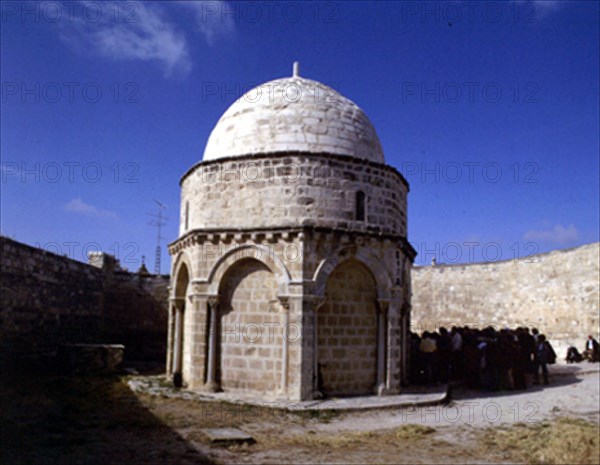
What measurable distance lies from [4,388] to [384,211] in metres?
9.18

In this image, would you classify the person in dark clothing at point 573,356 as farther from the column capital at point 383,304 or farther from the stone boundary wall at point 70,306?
the stone boundary wall at point 70,306

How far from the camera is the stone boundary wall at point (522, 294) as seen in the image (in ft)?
68.6

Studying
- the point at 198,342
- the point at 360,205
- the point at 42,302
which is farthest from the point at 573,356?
the point at 42,302

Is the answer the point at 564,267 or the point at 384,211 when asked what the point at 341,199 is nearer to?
the point at 384,211

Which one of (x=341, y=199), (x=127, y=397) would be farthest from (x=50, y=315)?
(x=341, y=199)

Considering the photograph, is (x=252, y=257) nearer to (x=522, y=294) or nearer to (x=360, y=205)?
(x=360, y=205)

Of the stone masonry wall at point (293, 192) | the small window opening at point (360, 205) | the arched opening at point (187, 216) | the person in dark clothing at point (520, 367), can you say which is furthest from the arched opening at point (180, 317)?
the person in dark clothing at point (520, 367)

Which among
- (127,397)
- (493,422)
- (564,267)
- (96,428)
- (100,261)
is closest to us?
(96,428)

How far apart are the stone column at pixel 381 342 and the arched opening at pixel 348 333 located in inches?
4.0

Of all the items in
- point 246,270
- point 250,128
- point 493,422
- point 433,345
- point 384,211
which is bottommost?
point 493,422

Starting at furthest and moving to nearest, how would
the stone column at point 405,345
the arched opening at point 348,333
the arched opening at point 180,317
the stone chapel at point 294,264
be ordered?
the arched opening at point 180,317 < the stone column at point 405,345 < the arched opening at point 348,333 < the stone chapel at point 294,264

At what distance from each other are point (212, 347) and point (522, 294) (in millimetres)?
17657

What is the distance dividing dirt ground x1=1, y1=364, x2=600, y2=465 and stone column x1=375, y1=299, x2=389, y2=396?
1.11 meters

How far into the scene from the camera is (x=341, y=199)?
39.0 ft
